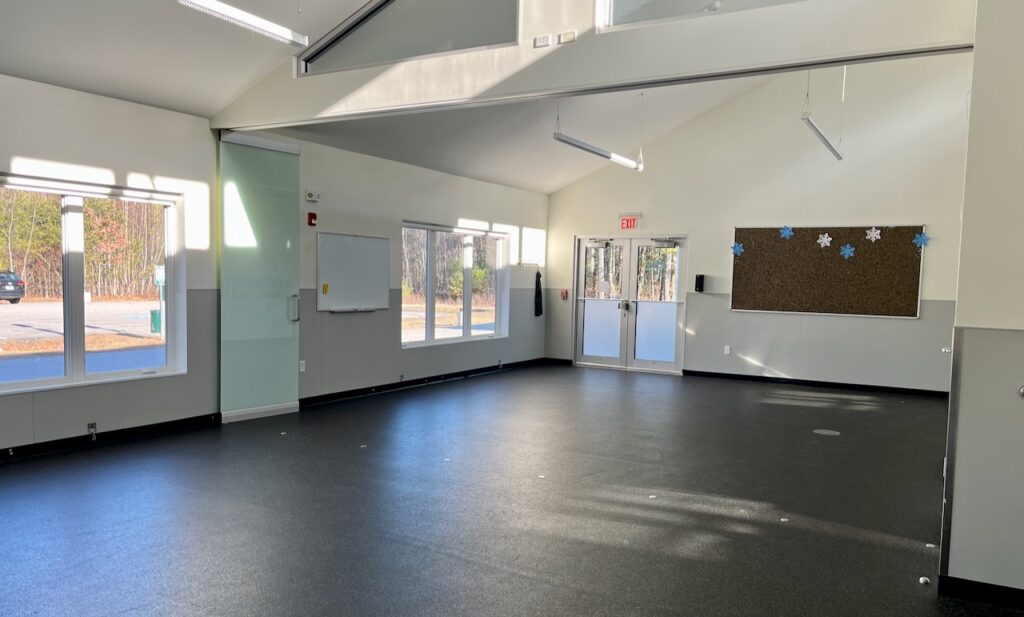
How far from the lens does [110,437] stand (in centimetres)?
525

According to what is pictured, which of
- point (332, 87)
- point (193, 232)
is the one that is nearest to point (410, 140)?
point (332, 87)

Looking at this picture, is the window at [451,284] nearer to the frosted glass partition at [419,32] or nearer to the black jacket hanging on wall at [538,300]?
the black jacket hanging on wall at [538,300]

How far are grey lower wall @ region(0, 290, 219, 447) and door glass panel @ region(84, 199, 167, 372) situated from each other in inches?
8.9

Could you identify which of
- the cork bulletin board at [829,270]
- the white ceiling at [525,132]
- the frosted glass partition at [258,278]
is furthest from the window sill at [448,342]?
the cork bulletin board at [829,270]

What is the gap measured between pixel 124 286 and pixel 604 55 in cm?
428

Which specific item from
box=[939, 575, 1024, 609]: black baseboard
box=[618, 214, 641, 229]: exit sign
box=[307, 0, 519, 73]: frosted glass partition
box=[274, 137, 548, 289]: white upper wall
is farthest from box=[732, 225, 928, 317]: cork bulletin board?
box=[939, 575, 1024, 609]: black baseboard

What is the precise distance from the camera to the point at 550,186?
33.7 feet

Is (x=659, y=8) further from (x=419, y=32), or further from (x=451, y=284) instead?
(x=451, y=284)

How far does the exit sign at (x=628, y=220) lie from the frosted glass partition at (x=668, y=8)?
227 inches

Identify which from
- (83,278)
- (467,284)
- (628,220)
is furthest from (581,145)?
(83,278)

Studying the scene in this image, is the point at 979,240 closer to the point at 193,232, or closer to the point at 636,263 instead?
the point at 193,232

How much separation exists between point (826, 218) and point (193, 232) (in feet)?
25.0

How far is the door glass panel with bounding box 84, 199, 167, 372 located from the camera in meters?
5.22

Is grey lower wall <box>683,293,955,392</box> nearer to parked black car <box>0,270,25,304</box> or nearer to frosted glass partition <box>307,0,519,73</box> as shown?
frosted glass partition <box>307,0,519,73</box>
